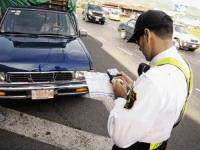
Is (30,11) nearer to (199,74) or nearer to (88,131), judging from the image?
(88,131)

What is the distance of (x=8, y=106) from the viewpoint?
5883 mm

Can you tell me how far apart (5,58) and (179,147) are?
3.39 meters

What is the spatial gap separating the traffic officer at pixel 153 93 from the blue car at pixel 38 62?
11.0 feet

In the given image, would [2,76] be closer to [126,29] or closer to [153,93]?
[153,93]

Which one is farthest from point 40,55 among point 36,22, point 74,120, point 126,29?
point 126,29

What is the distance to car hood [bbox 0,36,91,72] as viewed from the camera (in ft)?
16.9

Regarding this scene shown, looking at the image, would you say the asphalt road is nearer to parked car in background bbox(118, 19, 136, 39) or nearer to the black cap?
the black cap

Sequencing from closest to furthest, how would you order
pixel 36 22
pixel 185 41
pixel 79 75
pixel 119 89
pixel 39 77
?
pixel 119 89, pixel 39 77, pixel 79 75, pixel 36 22, pixel 185 41

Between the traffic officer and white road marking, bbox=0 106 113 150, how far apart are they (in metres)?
2.77

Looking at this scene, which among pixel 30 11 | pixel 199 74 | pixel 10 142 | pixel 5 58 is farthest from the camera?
pixel 199 74

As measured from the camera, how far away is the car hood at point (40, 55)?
5152mm

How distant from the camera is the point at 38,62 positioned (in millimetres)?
5230

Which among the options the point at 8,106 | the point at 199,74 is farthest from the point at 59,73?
the point at 199,74

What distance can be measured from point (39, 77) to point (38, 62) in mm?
273
